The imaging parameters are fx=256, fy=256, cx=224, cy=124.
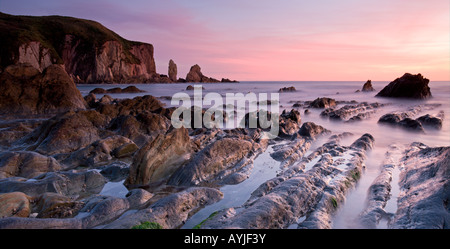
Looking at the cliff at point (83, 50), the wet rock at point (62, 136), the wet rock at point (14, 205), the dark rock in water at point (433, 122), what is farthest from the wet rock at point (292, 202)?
the cliff at point (83, 50)

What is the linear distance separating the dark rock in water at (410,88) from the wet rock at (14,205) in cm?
3610

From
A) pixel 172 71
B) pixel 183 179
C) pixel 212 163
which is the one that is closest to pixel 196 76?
pixel 172 71

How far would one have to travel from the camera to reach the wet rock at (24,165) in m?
5.41

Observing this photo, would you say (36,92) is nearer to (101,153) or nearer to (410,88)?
(101,153)

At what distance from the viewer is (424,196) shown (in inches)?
160

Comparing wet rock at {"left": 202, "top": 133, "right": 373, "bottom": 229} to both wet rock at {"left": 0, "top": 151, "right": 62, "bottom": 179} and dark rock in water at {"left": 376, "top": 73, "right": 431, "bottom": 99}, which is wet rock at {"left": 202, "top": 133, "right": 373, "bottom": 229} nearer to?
wet rock at {"left": 0, "top": 151, "right": 62, "bottom": 179}

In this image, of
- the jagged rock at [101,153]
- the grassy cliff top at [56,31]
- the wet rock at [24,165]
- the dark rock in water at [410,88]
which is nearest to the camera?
the wet rock at [24,165]

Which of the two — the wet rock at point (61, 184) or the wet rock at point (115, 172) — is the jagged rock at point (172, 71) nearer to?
the wet rock at point (115, 172)

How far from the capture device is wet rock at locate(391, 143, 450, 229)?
3.47 m

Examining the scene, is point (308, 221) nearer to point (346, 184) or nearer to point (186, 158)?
point (346, 184)

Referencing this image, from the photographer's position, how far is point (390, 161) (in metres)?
6.79

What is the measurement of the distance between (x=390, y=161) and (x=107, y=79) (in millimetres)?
96348

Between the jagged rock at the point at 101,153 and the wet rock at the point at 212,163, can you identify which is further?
the jagged rock at the point at 101,153

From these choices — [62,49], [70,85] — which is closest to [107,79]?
[62,49]
